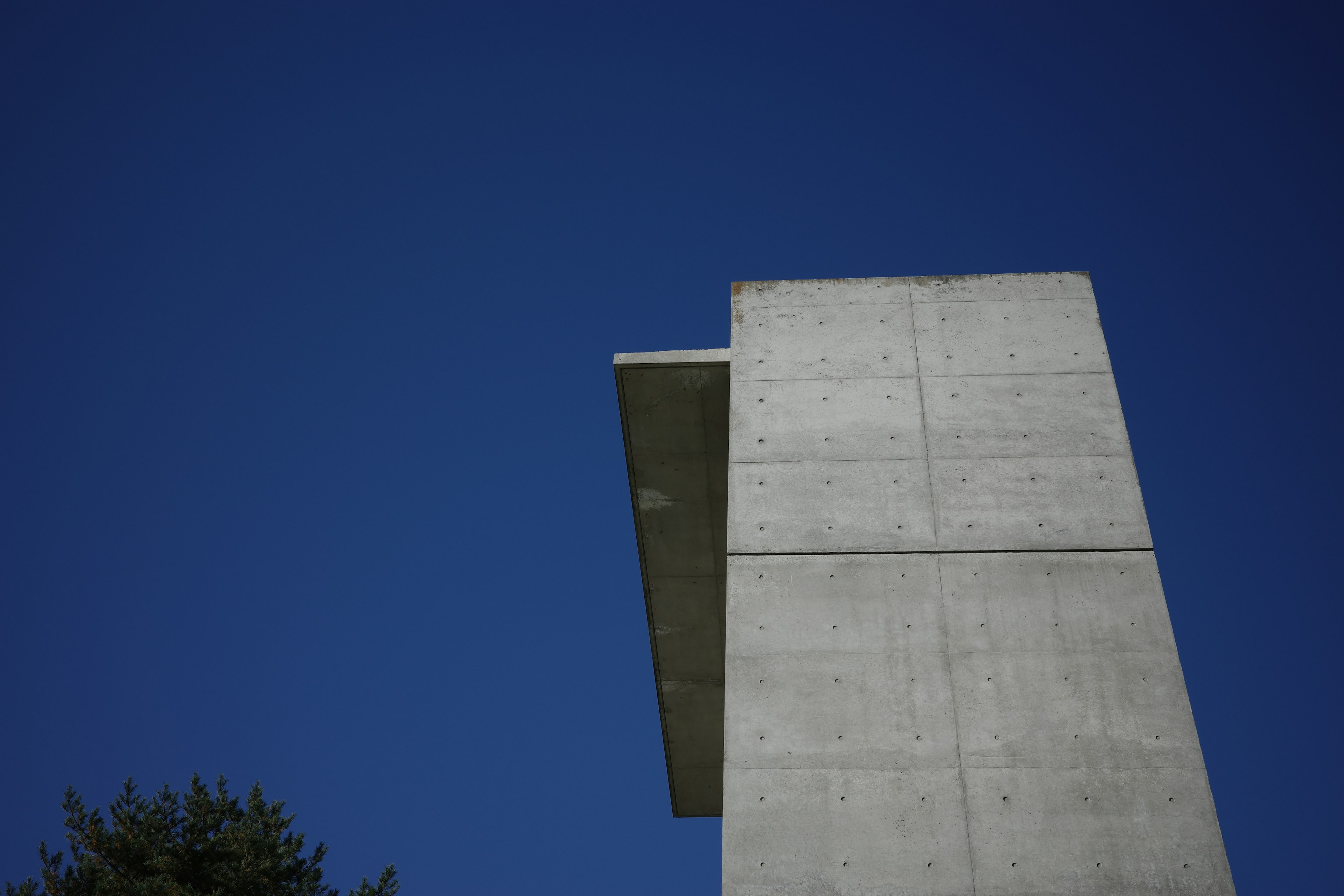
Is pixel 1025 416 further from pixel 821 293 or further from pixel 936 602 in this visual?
pixel 821 293

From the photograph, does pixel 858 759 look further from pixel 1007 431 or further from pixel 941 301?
pixel 941 301

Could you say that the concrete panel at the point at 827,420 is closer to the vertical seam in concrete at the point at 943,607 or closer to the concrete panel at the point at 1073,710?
the vertical seam in concrete at the point at 943,607

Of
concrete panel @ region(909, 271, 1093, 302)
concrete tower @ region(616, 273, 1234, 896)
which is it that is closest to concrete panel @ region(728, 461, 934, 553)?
concrete tower @ region(616, 273, 1234, 896)

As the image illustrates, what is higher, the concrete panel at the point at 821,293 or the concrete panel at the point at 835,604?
the concrete panel at the point at 821,293

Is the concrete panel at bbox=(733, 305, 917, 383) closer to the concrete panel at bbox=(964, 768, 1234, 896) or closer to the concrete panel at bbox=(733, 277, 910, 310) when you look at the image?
the concrete panel at bbox=(733, 277, 910, 310)

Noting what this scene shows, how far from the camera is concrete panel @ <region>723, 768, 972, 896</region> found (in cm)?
654

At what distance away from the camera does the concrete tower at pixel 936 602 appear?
6.68 m

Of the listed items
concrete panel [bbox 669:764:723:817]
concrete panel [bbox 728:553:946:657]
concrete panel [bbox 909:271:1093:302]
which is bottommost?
concrete panel [bbox 728:553:946:657]

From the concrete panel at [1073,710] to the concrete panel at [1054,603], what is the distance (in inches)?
3.8

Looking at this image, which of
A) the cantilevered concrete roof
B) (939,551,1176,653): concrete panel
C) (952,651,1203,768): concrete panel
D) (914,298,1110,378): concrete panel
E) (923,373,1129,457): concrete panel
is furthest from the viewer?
the cantilevered concrete roof

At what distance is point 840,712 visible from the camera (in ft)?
23.8

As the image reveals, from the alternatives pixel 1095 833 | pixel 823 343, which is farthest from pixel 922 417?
pixel 1095 833

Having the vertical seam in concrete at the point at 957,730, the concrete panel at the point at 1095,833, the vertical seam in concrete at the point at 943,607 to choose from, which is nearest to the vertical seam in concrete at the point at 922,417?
the vertical seam in concrete at the point at 943,607

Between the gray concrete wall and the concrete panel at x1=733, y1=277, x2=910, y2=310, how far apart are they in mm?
20
